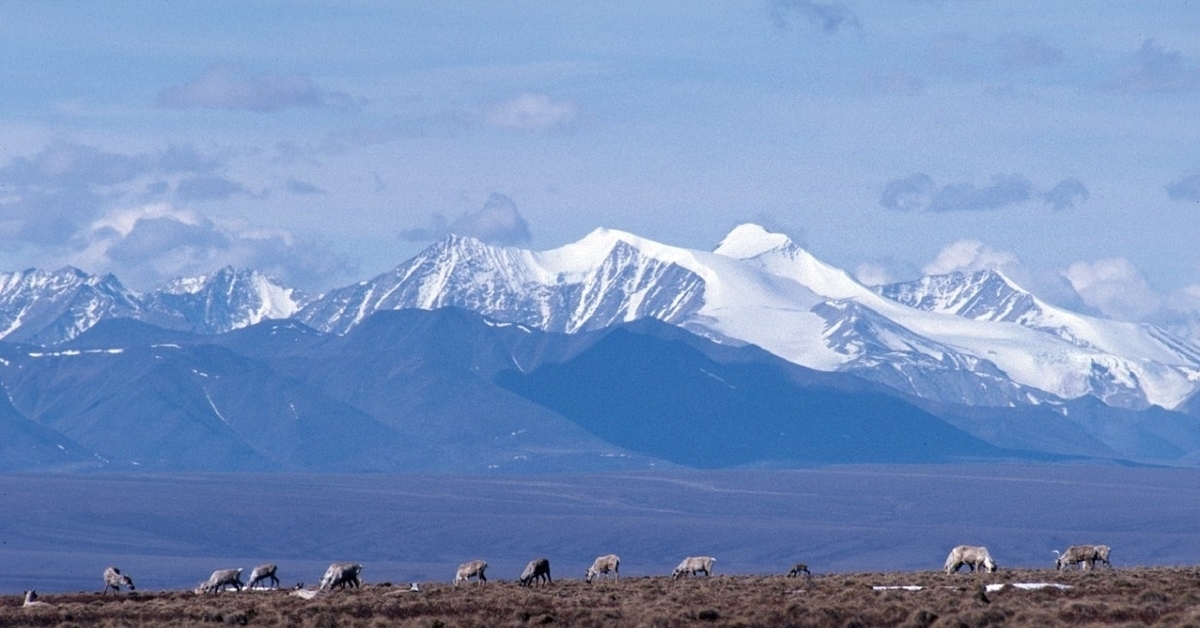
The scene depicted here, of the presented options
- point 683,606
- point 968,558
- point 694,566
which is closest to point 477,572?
point 694,566

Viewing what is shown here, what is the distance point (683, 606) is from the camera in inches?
1868

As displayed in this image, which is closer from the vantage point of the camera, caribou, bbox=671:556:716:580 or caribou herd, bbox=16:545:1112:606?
caribou herd, bbox=16:545:1112:606

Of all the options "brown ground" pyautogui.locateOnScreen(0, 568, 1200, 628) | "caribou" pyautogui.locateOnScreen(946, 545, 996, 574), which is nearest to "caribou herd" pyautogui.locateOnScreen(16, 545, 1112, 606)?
"caribou" pyautogui.locateOnScreen(946, 545, 996, 574)

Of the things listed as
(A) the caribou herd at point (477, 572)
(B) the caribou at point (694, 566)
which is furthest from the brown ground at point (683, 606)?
(B) the caribou at point (694, 566)

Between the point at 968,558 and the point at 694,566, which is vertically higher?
the point at 694,566

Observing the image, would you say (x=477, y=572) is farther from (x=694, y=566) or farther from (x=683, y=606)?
(x=683, y=606)

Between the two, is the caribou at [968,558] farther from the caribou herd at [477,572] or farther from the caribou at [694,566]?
the caribou at [694,566]

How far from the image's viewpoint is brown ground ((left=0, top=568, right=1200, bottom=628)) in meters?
44.2

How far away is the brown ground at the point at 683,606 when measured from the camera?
145ft

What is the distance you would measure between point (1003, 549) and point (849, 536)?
100ft

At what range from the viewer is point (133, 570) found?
493 feet

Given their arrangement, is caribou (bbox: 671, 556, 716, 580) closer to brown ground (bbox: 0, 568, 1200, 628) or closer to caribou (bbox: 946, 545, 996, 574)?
brown ground (bbox: 0, 568, 1200, 628)

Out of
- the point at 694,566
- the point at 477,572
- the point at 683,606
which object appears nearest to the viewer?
the point at 683,606

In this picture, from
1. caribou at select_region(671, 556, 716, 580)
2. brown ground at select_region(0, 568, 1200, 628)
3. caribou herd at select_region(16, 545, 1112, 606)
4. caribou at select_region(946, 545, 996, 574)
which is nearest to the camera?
brown ground at select_region(0, 568, 1200, 628)
